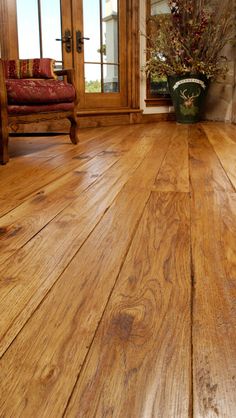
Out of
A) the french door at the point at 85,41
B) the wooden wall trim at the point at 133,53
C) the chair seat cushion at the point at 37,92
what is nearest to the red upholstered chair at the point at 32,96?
the chair seat cushion at the point at 37,92

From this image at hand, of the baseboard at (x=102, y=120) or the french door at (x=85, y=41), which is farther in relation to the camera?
the baseboard at (x=102, y=120)

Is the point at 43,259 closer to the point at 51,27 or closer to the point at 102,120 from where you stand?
the point at 51,27

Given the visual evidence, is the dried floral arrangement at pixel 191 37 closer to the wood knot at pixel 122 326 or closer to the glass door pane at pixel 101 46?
the glass door pane at pixel 101 46

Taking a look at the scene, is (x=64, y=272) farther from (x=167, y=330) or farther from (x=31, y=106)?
(x=31, y=106)

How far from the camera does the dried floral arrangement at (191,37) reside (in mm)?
3857

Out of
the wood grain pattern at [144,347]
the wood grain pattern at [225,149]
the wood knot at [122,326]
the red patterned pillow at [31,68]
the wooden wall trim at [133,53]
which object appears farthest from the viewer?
the wooden wall trim at [133,53]

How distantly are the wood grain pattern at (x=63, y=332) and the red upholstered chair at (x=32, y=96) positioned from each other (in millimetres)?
1206

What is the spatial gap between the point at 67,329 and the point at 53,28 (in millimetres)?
3366

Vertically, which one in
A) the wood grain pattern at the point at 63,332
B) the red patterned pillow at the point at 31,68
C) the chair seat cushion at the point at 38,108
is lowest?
the wood grain pattern at the point at 63,332

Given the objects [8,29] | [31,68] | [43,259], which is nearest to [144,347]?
[43,259]

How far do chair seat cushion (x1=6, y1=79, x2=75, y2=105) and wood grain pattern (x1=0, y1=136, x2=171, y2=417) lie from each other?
1.29 metres

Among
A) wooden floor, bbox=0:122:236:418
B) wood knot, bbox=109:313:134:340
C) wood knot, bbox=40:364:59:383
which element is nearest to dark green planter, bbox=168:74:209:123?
wooden floor, bbox=0:122:236:418

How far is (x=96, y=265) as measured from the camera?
76 cm

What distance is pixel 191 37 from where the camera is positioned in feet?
12.6
